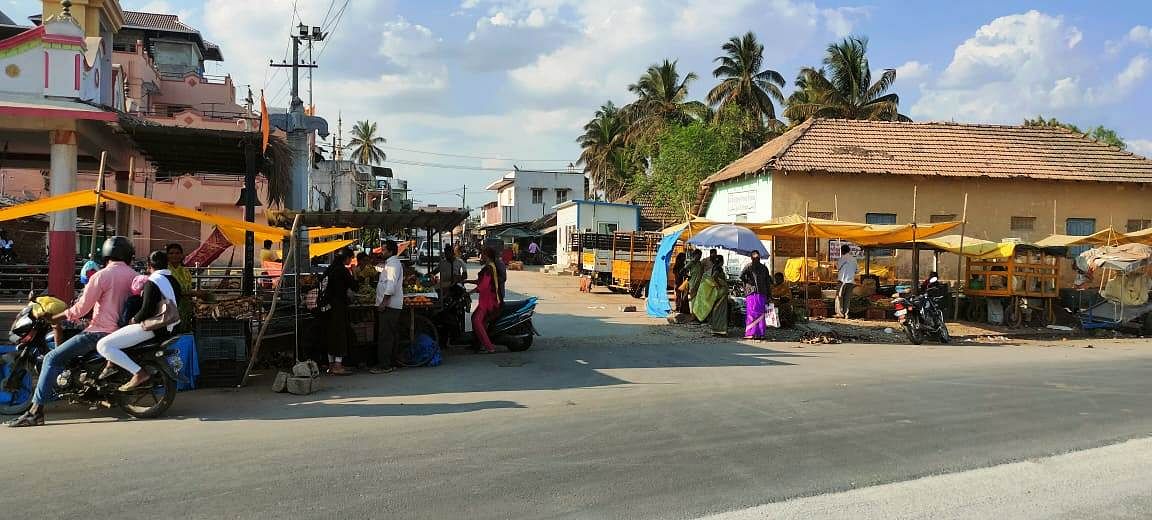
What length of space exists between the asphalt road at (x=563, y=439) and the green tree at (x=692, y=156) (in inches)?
1031

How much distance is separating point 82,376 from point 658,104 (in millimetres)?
44392

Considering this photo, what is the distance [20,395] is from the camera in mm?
7344

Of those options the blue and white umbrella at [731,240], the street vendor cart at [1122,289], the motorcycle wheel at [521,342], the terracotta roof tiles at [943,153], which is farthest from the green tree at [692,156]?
the motorcycle wheel at [521,342]

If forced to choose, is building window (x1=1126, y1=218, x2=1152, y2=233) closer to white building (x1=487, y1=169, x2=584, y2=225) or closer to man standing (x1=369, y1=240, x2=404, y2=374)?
man standing (x1=369, y1=240, x2=404, y2=374)

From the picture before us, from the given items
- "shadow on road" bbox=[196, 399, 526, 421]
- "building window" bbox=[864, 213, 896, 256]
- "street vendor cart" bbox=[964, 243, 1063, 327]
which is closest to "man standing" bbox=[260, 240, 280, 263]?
"shadow on road" bbox=[196, 399, 526, 421]

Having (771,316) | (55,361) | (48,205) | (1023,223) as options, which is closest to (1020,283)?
(771,316)

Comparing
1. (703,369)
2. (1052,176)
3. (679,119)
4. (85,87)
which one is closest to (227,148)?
(85,87)

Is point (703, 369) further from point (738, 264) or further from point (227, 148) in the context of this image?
point (738, 264)

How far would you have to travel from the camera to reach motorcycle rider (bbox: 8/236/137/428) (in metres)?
7.00

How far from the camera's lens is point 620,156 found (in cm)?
5484

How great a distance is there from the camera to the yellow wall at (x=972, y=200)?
81.5ft

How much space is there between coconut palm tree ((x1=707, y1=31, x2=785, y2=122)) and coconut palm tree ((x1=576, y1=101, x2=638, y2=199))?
39.6ft

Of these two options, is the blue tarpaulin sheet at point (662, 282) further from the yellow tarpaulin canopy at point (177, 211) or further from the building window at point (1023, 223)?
the building window at point (1023, 223)

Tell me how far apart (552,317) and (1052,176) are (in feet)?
59.6
